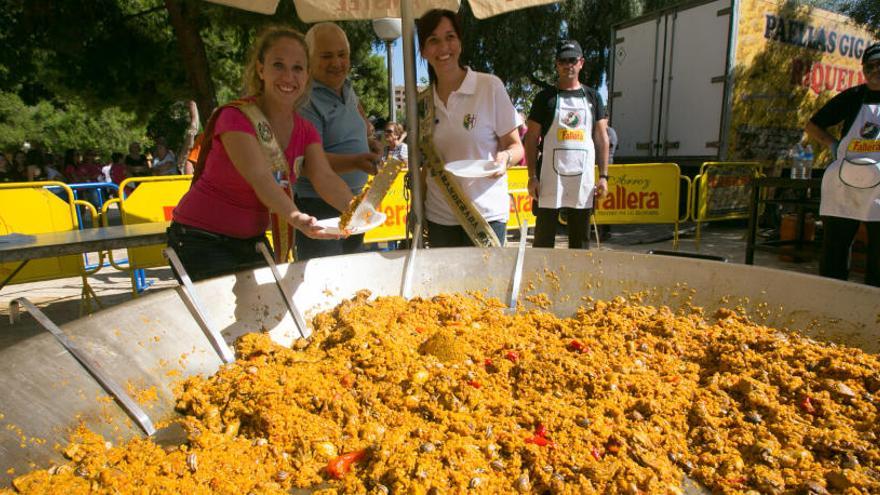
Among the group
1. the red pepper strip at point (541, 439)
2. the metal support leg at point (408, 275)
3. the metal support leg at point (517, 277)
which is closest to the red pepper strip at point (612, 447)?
the red pepper strip at point (541, 439)

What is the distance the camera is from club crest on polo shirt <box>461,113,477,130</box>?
245 centimetres

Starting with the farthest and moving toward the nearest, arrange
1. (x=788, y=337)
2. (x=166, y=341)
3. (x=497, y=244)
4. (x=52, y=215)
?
(x=52, y=215)
(x=497, y=244)
(x=788, y=337)
(x=166, y=341)

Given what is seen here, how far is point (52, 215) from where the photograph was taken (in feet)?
15.3

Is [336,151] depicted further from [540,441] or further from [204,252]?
[540,441]

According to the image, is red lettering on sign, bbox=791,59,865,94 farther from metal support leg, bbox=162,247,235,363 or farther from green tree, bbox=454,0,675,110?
metal support leg, bbox=162,247,235,363

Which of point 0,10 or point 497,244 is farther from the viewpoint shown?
point 0,10

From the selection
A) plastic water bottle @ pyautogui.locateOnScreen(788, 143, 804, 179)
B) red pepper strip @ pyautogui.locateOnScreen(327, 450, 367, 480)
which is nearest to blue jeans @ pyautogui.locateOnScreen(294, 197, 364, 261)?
red pepper strip @ pyautogui.locateOnScreen(327, 450, 367, 480)

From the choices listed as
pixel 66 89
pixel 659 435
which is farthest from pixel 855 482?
pixel 66 89

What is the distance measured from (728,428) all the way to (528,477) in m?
0.59

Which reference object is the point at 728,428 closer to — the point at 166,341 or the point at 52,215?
the point at 166,341

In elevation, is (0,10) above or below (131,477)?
above

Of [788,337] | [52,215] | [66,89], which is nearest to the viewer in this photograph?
[788,337]

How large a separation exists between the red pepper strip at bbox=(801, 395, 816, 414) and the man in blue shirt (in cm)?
191

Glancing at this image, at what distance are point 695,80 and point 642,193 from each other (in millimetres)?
3087
